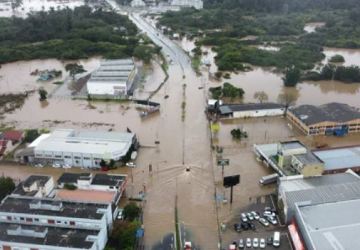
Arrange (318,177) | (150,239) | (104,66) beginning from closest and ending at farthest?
(150,239) → (318,177) → (104,66)

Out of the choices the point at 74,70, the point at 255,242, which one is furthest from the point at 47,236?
the point at 74,70

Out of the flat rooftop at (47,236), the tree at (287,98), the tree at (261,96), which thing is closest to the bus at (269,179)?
Result: the flat rooftop at (47,236)

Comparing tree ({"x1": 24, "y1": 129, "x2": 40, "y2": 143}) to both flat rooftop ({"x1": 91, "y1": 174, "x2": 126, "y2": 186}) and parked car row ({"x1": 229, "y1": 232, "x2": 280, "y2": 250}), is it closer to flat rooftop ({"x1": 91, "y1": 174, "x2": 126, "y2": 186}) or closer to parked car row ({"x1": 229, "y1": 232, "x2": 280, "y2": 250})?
flat rooftop ({"x1": 91, "y1": 174, "x2": 126, "y2": 186})

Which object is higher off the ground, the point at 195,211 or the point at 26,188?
the point at 26,188

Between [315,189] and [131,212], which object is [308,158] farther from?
[131,212]

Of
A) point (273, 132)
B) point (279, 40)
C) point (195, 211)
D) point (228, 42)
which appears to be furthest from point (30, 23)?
point (195, 211)

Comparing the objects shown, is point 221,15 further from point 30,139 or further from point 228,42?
point 30,139

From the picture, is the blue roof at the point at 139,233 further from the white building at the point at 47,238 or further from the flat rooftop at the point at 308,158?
the flat rooftop at the point at 308,158
